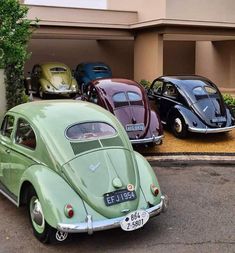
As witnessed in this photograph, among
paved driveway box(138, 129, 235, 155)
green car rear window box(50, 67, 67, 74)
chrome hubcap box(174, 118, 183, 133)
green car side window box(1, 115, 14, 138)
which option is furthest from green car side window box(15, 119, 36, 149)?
green car rear window box(50, 67, 67, 74)

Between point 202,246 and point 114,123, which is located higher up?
point 114,123

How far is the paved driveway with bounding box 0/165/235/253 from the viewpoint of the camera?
197 inches

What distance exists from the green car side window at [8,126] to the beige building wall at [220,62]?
57.2ft

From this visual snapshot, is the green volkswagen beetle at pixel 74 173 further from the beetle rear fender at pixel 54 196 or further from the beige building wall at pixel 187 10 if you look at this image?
the beige building wall at pixel 187 10

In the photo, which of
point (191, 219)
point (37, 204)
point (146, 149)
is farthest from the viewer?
point (146, 149)

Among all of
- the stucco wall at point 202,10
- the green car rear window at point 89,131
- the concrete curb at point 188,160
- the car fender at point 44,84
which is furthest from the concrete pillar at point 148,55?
the green car rear window at point 89,131

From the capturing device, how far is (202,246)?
5.04m

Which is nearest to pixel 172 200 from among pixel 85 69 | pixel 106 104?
pixel 106 104

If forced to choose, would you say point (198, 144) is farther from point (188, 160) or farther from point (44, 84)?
point (44, 84)

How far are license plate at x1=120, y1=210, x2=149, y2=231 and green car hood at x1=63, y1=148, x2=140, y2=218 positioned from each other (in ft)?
0.28

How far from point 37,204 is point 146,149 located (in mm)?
4898

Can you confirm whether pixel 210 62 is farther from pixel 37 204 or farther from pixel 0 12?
pixel 37 204

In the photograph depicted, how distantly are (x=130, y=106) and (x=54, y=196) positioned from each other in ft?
17.0

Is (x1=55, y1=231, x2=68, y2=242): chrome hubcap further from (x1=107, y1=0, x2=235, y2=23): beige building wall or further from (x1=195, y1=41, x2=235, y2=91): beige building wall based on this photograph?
(x1=195, y1=41, x2=235, y2=91): beige building wall
